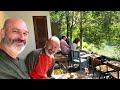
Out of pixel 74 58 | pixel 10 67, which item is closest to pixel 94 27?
pixel 74 58

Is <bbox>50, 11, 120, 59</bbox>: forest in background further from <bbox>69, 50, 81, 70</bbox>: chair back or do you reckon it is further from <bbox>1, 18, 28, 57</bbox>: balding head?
<bbox>1, 18, 28, 57</bbox>: balding head

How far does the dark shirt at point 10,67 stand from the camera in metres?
2.16

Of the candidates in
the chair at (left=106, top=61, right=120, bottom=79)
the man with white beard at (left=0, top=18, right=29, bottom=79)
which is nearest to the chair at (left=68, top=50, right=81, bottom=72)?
the chair at (left=106, top=61, right=120, bottom=79)

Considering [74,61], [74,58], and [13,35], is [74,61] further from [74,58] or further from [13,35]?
[13,35]

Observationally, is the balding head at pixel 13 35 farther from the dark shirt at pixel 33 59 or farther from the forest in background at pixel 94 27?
the forest in background at pixel 94 27

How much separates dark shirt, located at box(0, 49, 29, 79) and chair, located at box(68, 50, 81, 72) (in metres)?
0.57

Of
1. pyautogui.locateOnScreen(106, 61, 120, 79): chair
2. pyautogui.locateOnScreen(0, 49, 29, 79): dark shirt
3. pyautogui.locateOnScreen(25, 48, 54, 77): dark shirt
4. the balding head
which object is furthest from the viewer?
pyautogui.locateOnScreen(106, 61, 120, 79): chair

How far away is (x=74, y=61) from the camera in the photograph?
2.58m

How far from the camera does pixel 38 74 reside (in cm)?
254

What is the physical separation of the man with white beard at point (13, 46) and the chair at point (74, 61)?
0.54 meters

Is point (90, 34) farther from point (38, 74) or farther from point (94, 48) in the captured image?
point (38, 74)

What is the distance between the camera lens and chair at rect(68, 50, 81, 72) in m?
2.57

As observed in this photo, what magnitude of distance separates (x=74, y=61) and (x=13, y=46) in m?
0.74
